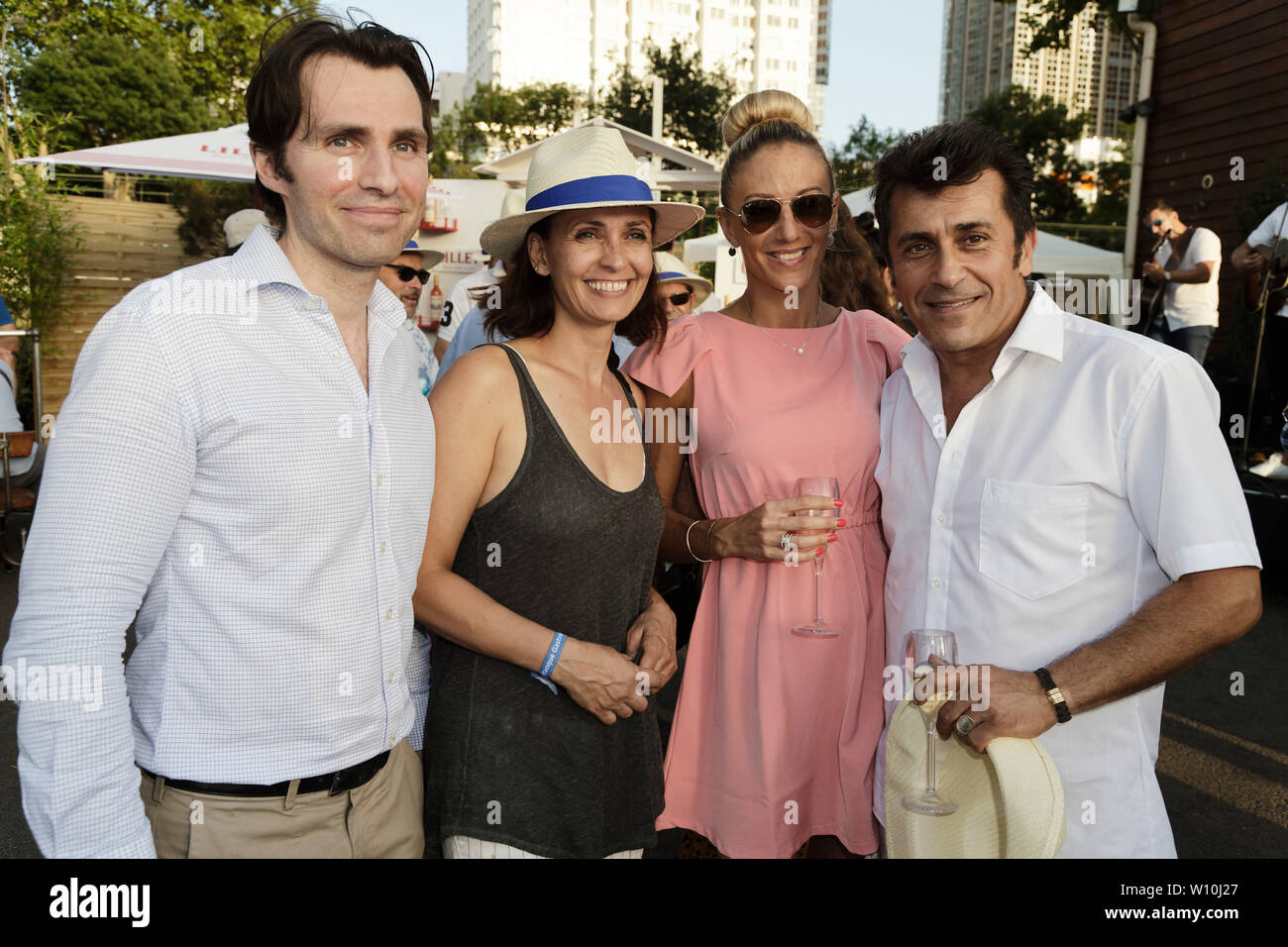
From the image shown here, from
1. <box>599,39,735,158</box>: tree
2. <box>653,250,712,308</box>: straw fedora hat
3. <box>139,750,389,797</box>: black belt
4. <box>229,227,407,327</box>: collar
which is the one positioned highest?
<box>599,39,735,158</box>: tree

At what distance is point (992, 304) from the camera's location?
2332 mm

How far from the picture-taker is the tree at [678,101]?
4375cm

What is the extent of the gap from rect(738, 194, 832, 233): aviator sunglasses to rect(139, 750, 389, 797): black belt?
1.79 m

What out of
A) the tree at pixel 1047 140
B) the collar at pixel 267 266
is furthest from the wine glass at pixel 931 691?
the tree at pixel 1047 140

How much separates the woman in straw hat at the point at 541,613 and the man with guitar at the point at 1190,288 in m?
9.74

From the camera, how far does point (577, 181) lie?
2.49m

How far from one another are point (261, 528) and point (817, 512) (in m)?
1.37

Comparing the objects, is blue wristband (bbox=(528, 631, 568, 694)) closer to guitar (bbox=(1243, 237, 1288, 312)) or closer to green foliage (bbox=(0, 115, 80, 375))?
guitar (bbox=(1243, 237, 1288, 312))

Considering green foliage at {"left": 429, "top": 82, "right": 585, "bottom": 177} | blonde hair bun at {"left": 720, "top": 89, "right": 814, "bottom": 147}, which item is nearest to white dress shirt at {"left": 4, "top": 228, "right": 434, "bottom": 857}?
blonde hair bun at {"left": 720, "top": 89, "right": 814, "bottom": 147}

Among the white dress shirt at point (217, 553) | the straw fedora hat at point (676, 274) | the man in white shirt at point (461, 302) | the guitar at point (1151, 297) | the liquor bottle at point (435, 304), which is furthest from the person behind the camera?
the liquor bottle at point (435, 304)

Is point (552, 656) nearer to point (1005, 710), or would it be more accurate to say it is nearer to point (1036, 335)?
point (1005, 710)

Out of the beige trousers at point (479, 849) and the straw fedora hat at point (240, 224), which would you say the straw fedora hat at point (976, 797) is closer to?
the beige trousers at point (479, 849)

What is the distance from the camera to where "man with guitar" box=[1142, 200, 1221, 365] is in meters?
10.3
